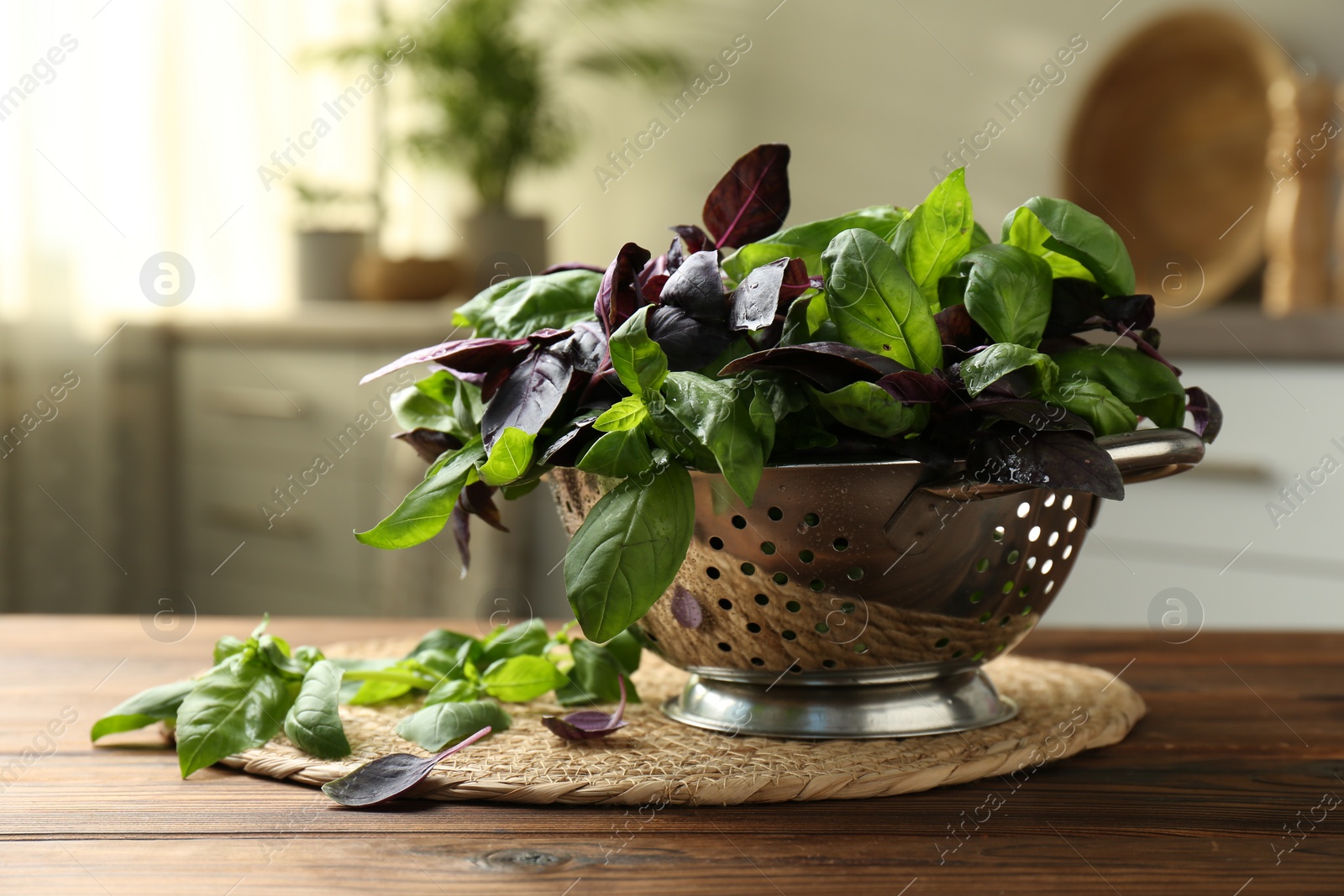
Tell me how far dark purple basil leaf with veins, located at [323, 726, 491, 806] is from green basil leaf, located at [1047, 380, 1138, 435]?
315 millimetres

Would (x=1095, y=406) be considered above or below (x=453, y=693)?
above

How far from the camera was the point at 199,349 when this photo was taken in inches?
101

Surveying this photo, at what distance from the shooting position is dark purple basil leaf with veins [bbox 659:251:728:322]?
1.69ft

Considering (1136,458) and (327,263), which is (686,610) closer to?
(1136,458)

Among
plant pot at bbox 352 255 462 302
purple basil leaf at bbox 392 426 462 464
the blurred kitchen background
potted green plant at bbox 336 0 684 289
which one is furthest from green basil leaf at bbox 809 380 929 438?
plant pot at bbox 352 255 462 302

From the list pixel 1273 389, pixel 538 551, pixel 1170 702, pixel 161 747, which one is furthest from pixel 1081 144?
pixel 161 747

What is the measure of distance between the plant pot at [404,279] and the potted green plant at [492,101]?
7 cm

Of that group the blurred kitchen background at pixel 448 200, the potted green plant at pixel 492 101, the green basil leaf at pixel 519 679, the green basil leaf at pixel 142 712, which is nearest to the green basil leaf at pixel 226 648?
the green basil leaf at pixel 142 712

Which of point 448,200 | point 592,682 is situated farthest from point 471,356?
point 448,200

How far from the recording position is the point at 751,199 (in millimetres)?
612

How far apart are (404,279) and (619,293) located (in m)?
2.04

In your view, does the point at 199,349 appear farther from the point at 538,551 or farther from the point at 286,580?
the point at 538,551

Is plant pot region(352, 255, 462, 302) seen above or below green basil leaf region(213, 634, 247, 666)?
above

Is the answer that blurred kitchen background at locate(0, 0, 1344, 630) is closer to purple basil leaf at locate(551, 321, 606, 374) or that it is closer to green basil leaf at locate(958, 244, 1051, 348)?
green basil leaf at locate(958, 244, 1051, 348)
